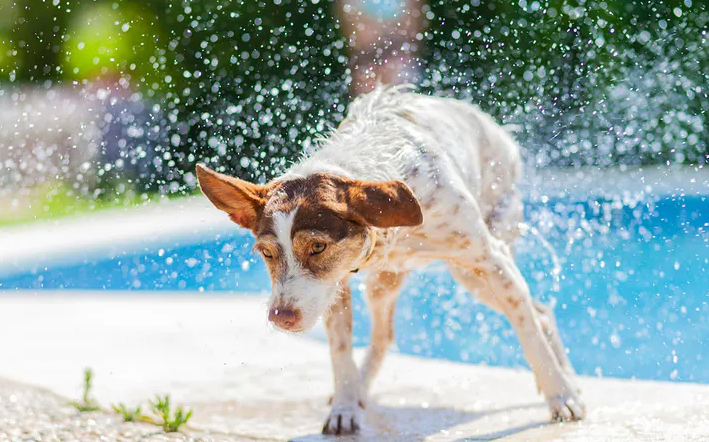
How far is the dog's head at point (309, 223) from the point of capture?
3141 mm

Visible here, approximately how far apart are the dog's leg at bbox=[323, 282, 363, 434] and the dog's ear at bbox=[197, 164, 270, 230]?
0.81m

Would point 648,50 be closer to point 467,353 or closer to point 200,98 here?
point 200,98

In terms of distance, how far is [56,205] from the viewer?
41.5 feet

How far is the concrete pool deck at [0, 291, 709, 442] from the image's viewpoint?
4.11m

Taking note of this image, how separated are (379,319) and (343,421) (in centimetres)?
85

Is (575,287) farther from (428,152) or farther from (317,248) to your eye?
(317,248)

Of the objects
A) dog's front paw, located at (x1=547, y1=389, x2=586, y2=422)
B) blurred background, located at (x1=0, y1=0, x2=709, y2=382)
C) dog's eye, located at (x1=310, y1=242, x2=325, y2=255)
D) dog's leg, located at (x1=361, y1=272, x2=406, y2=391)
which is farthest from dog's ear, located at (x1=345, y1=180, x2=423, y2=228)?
blurred background, located at (x1=0, y1=0, x2=709, y2=382)

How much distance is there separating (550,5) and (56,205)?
8497mm

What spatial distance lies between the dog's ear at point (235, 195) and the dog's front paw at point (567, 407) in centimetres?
167

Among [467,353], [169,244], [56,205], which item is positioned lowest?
[467,353]

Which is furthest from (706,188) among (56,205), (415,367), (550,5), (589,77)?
(56,205)

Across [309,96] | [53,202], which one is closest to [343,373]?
[53,202]

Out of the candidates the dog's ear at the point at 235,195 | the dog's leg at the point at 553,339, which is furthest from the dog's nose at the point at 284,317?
the dog's leg at the point at 553,339

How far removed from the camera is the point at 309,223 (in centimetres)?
316
